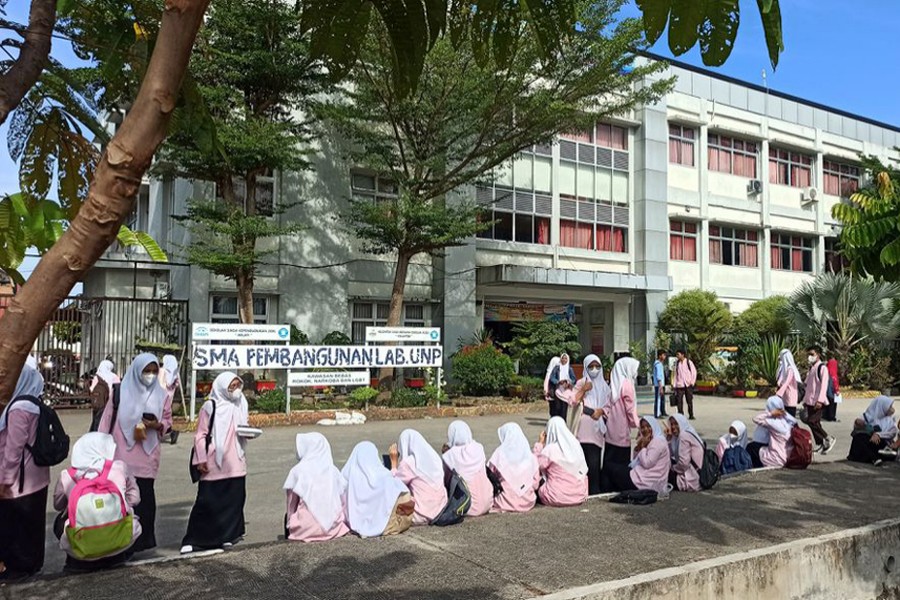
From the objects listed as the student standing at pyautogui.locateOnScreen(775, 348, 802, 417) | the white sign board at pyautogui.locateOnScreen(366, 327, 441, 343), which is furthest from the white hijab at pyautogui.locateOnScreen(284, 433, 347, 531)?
the white sign board at pyautogui.locateOnScreen(366, 327, 441, 343)

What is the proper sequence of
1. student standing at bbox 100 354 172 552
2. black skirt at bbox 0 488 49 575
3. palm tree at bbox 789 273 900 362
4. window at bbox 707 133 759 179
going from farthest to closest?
1. window at bbox 707 133 759 179
2. palm tree at bbox 789 273 900 362
3. student standing at bbox 100 354 172 552
4. black skirt at bbox 0 488 49 575

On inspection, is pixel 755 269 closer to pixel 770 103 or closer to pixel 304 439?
pixel 770 103

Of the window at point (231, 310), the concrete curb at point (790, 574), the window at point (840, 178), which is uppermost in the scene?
the window at point (840, 178)

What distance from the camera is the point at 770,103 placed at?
1225 inches

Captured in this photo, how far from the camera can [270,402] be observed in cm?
1532

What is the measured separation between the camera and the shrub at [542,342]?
2025cm

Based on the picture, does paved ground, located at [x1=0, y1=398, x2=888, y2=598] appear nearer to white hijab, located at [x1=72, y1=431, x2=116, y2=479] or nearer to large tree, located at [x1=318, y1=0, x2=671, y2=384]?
white hijab, located at [x1=72, y1=431, x2=116, y2=479]

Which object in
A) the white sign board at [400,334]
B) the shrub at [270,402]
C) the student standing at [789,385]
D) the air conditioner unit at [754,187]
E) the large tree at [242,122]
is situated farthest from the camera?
the air conditioner unit at [754,187]

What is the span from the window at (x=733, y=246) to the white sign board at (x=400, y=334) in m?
16.4

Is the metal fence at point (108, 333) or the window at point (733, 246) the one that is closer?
the metal fence at point (108, 333)

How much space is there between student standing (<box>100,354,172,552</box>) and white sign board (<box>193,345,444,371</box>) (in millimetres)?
7965

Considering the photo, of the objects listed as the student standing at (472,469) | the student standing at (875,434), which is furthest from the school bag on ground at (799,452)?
the student standing at (472,469)

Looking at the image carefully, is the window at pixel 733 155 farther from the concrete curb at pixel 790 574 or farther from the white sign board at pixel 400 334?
the concrete curb at pixel 790 574

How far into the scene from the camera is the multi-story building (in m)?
20.3
